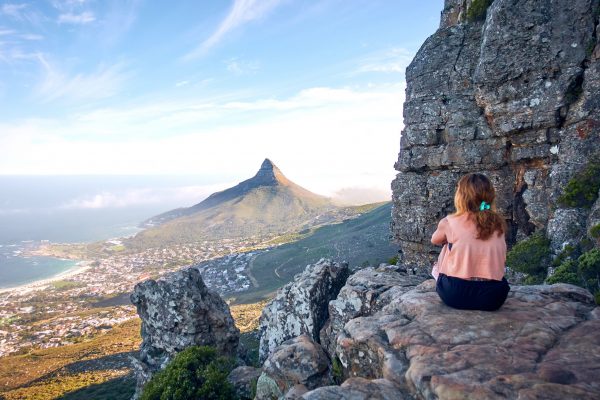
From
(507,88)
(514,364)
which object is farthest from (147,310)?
(507,88)

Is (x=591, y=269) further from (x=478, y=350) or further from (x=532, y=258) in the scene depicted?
(x=478, y=350)

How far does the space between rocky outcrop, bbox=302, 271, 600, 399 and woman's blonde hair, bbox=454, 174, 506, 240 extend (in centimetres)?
219

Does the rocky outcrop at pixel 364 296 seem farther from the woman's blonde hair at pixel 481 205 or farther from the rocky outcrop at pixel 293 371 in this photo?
the woman's blonde hair at pixel 481 205

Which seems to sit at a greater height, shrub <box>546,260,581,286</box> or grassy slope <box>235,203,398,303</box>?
shrub <box>546,260,581,286</box>

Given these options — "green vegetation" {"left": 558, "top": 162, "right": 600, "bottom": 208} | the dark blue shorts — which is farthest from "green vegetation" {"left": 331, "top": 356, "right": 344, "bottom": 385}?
"green vegetation" {"left": 558, "top": 162, "right": 600, "bottom": 208}

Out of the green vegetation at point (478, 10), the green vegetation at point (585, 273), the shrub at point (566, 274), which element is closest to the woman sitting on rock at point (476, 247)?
the green vegetation at point (585, 273)

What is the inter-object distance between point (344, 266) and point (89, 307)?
168 meters

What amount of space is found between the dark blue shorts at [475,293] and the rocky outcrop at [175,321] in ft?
66.3

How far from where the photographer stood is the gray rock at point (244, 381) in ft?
59.0

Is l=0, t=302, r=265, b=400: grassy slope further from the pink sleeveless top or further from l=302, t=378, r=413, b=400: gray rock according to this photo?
the pink sleeveless top

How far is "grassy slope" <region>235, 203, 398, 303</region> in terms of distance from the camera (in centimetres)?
11044

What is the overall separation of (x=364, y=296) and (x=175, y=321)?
52.6ft

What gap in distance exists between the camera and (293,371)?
517 inches

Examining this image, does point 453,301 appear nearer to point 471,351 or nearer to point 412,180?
point 471,351
